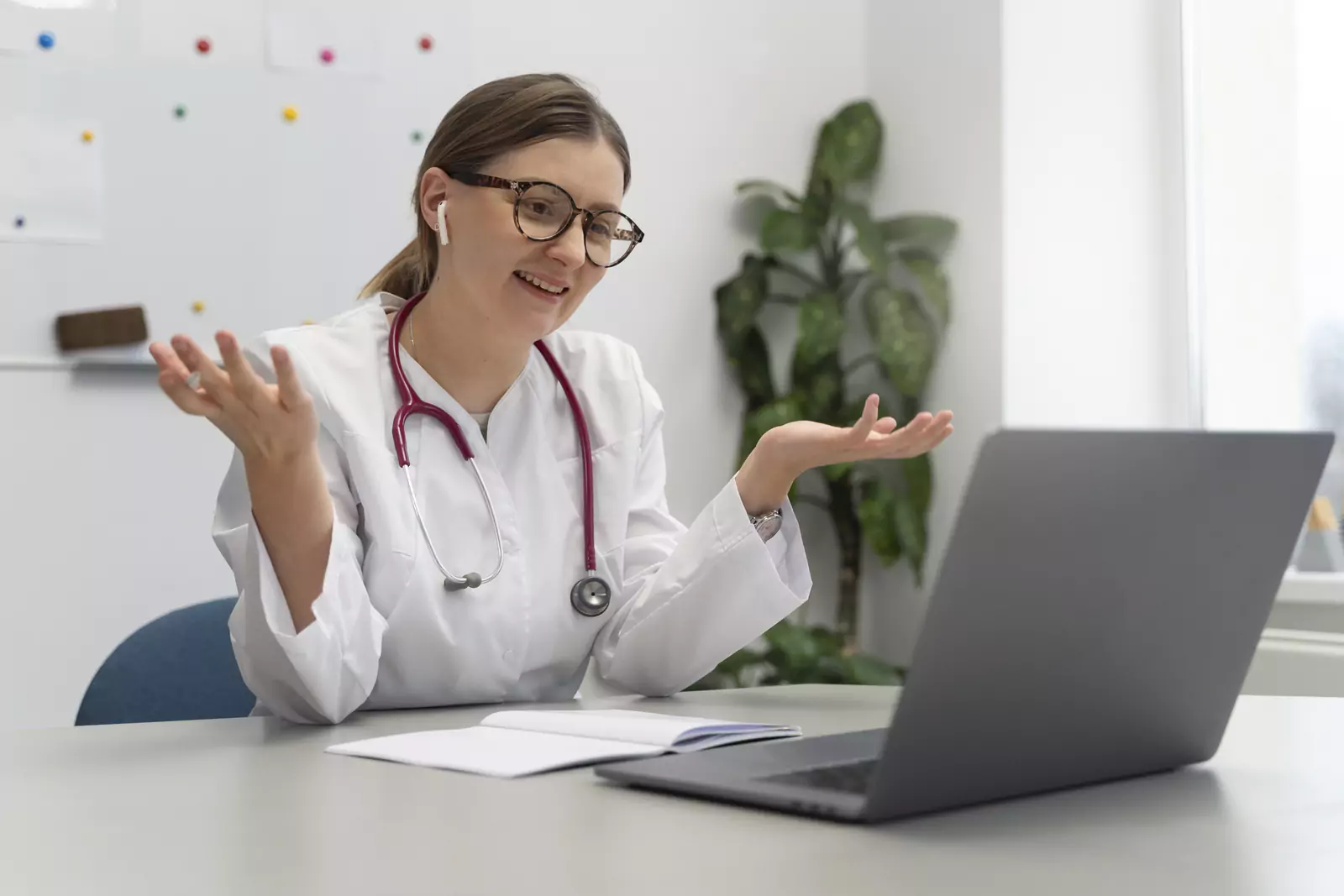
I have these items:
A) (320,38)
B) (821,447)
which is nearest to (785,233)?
(320,38)

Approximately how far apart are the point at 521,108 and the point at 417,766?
2.84 feet

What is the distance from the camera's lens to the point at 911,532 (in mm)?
3049

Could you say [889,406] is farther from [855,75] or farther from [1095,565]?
[1095,565]

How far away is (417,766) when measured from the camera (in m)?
0.86

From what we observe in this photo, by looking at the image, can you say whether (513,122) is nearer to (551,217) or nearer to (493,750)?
(551,217)

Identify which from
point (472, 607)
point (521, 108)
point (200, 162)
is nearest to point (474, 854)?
point (472, 607)

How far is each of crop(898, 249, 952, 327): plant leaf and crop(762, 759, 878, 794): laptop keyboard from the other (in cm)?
240

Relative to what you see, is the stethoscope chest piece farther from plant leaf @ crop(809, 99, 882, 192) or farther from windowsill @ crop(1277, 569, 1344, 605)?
plant leaf @ crop(809, 99, 882, 192)

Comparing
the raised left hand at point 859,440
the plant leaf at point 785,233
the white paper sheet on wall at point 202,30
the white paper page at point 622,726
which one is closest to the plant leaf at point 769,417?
the plant leaf at point 785,233

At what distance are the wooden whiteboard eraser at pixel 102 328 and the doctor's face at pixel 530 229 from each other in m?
1.31

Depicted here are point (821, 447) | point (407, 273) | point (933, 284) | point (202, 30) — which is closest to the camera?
point (821, 447)

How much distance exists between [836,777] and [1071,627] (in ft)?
0.50

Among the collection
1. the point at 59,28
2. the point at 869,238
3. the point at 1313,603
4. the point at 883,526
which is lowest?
the point at 1313,603

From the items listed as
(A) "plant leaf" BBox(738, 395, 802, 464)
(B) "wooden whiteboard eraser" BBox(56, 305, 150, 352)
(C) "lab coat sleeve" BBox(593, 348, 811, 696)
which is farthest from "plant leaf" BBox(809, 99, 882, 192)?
(C) "lab coat sleeve" BBox(593, 348, 811, 696)
